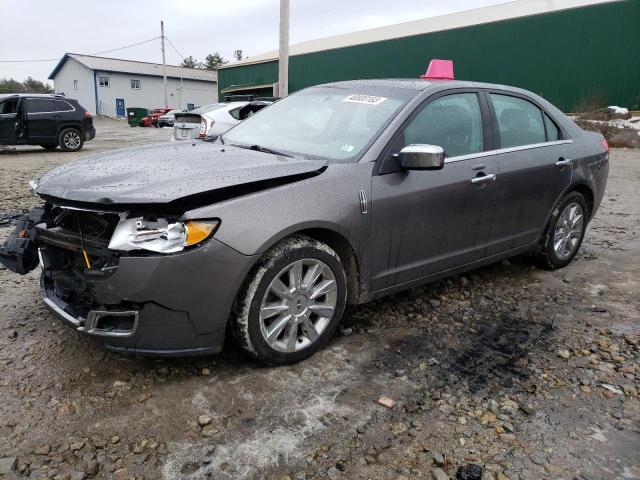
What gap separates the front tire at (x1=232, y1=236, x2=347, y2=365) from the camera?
2605 millimetres

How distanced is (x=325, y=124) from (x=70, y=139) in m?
12.7

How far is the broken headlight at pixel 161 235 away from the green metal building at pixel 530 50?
21.6 m

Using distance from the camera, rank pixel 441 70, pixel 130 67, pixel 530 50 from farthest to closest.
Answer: pixel 130 67 < pixel 530 50 < pixel 441 70

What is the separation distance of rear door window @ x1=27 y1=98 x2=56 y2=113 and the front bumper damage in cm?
1267

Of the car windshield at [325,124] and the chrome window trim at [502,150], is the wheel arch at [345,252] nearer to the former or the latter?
the car windshield at [325,124]

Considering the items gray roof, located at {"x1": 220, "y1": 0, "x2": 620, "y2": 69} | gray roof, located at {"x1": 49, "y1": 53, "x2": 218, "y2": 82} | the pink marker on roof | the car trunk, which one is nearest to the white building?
gray roof, located at {"x1": 49, "y1": 53, "x2": 218, "y2": 82}

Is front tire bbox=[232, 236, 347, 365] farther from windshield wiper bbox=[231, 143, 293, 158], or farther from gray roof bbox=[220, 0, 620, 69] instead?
gray roof bbox=[220, 0, 620, 69]

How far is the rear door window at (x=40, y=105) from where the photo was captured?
43.6 ft

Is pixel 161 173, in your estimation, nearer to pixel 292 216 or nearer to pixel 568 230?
pixel 292 216

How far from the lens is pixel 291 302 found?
2777 mm

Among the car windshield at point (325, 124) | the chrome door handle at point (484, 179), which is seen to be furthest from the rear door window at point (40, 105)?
the chrome door handle at point (484, 179)

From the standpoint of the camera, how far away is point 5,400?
246 cm

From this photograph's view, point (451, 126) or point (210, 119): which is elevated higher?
point (451, 126)

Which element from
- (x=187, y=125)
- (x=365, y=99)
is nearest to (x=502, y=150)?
(x=365, y=99)
